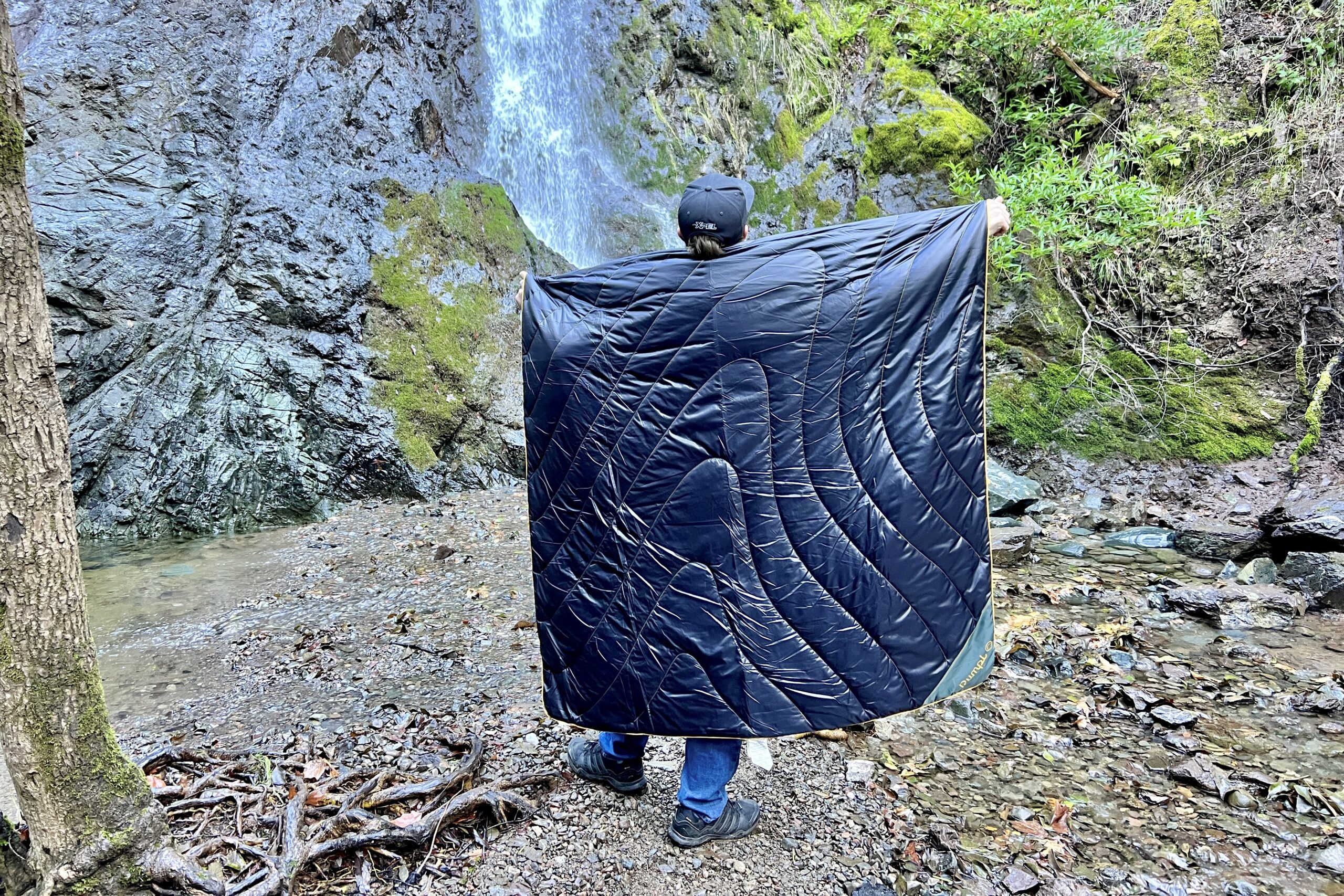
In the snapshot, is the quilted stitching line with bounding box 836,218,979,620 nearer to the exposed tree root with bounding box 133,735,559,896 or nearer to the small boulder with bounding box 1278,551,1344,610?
the exposed tree root with bounding box 133,735,559,896

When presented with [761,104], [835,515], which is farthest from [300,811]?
[761,104]

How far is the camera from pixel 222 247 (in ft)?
22.6

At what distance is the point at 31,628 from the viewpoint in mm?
1915

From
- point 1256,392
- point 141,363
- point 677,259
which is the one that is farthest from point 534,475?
point 1256,392

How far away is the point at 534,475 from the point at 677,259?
87cm

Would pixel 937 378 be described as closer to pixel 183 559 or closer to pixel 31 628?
pixel 31 628

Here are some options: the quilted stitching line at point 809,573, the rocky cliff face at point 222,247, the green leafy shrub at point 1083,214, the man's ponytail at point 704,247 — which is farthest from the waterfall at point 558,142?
the quilted stitching line at point 809,573

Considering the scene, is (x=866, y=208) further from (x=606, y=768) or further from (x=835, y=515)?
(x=606, y=768)

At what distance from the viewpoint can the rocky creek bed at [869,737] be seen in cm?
244

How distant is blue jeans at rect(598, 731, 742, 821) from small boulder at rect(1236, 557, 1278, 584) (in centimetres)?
429

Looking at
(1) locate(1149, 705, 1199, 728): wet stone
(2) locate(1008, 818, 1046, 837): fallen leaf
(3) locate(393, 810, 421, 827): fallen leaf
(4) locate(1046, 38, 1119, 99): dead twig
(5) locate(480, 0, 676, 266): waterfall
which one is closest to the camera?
(3) locate(393, 810, 421, 827): fallen leaf

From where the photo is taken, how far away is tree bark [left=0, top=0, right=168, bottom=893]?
1.86 meters

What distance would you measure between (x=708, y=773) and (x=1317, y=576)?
14.6 ft

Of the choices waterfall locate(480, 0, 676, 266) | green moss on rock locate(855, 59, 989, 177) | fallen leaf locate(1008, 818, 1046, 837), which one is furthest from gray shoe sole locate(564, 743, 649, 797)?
green moss on rock locate(855, 59, 989, 177)
